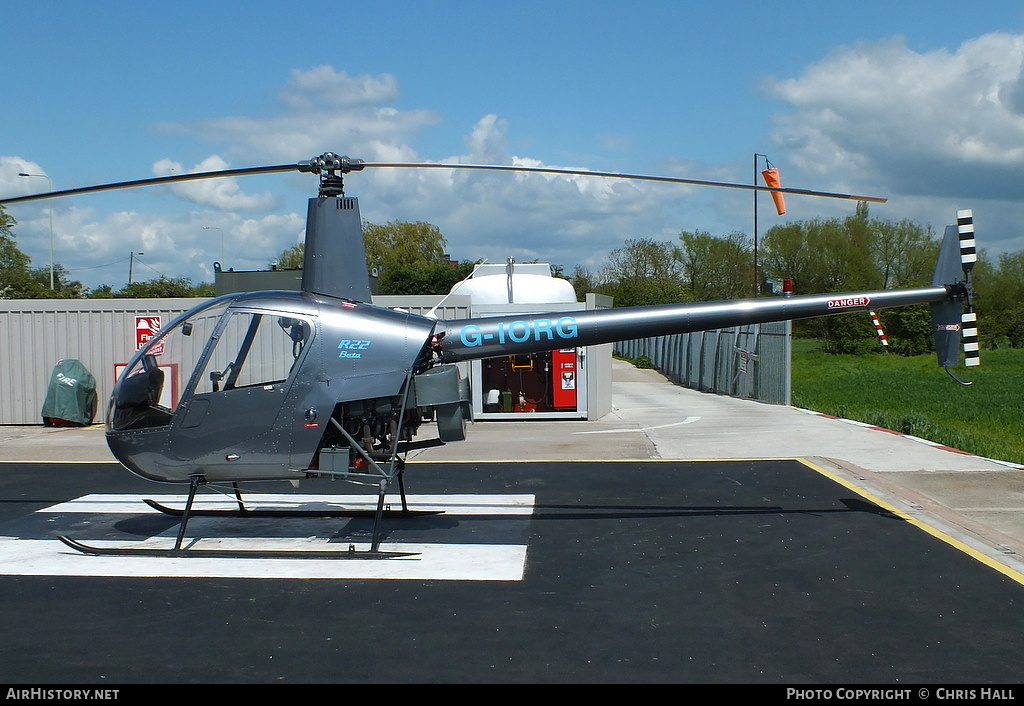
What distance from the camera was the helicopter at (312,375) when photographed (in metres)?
7.55

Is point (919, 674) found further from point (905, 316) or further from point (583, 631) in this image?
point (905, 316)

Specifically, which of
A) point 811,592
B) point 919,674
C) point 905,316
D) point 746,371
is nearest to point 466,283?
point 746,371

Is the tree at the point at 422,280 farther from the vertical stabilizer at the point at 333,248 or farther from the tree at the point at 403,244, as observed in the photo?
the vertical stabilizer at the point at 333,248

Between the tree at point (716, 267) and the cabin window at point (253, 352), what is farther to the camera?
the tree at point (716, 267)

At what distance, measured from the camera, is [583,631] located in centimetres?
563

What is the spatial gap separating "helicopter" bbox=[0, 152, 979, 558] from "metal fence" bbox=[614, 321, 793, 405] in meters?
7.76

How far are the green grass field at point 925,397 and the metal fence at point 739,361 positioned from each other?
0.99 metres

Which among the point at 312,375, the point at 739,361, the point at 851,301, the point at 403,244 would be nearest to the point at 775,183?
the point at 851,301

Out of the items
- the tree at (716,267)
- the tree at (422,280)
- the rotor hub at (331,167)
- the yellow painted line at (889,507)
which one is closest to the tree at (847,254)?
the tree at (716,267)

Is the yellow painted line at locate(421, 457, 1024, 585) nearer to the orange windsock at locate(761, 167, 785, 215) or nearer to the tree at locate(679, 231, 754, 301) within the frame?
the orange windsock at locate(761, 167, 785, 215)

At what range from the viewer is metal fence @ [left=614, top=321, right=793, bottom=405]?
838 inches

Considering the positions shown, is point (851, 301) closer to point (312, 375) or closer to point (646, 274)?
point (312, 375)

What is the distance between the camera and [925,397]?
26.1 m

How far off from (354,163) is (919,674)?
602 cm
